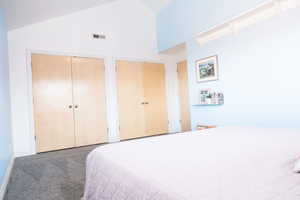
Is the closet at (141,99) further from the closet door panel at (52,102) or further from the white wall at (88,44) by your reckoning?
the closet door panel at (52,102)

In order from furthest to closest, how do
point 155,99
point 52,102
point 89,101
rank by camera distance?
point 155,99 < point 89,101 < point 52,102

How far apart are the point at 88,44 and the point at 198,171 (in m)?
3.77

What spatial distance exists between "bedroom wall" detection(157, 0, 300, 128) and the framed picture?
0.09 meters

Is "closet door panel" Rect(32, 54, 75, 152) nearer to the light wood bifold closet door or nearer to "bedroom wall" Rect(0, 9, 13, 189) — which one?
"bedroom wall" Rect(0, 9, 13, 189)

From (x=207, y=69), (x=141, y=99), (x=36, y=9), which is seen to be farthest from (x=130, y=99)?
(x=36, y=9)

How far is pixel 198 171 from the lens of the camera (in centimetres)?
84

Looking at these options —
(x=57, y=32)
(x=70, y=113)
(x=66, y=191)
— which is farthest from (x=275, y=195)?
(x=57, y=32)

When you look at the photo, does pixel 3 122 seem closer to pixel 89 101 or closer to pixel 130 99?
pixel 89 101

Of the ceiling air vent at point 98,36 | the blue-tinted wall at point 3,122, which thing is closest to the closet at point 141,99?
the ceiling air vent at point 98,36

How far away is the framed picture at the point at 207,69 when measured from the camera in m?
3.15

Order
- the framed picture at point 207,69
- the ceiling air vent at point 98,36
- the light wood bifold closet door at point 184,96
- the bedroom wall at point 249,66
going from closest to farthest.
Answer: the bedroom wall at point 249,66 → the framed picture at point 207,69 → the ceiling air vent at point 98,36 → the light wood bifold closet door at point 184,96

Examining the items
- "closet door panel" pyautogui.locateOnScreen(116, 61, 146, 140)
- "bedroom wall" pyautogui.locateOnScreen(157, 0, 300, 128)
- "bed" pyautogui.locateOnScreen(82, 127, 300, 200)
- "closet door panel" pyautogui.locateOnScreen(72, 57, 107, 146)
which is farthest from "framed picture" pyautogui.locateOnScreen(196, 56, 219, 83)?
"closet door panel" pyautogui.locateOnScreen(72, 57, 107, 146)

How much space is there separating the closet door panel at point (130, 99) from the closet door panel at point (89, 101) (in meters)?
0.41

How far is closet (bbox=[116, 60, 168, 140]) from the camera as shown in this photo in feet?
14.0
